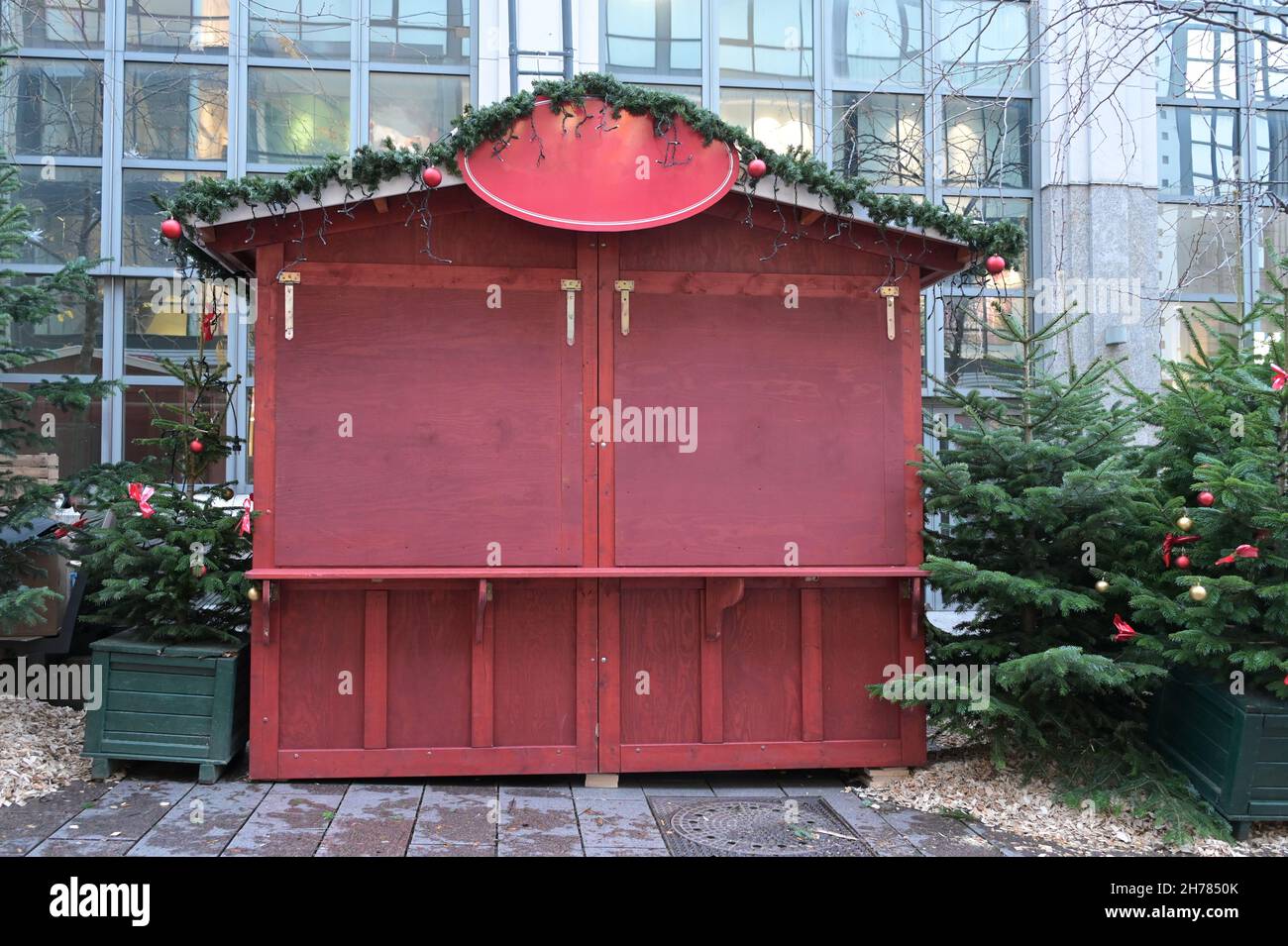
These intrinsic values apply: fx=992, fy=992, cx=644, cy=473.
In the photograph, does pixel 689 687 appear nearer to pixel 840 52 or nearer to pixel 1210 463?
pixel 1210 463

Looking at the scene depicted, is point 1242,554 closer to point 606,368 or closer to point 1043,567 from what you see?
point 1043,567

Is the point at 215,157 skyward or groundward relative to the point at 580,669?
skyward

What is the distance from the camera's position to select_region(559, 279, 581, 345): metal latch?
569 centimetres

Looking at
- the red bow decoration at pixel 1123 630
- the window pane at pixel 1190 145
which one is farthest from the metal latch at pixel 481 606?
the window pane at pixel 1190 145

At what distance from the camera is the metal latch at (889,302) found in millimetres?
5934

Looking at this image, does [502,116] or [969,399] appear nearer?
[502,116]

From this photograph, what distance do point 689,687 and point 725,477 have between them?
1248 millimetres

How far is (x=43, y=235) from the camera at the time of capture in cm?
923

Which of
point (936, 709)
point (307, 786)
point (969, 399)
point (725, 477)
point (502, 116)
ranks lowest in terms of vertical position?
point (307, 786)

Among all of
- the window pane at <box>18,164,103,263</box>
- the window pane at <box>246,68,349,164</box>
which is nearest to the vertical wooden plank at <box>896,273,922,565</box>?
the window pane at <box>246,68,349,164</box>

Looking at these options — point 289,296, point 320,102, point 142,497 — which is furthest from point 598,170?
point 320,102

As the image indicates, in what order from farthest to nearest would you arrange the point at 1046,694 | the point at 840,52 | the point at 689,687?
the point at 840,52 < the point at 689,687 < the point at 1046,694

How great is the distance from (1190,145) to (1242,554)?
7786 millimetres

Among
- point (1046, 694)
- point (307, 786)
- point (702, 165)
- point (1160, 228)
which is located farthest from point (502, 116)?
point (1160, 228)
